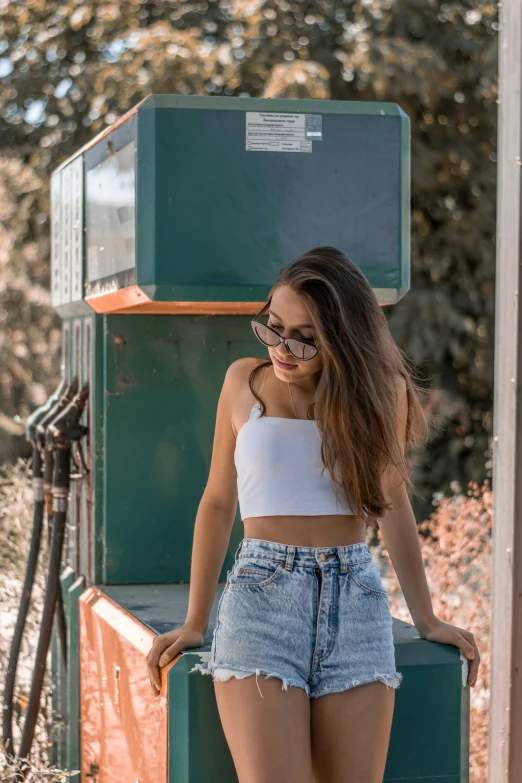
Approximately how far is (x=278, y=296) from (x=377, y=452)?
423 mm

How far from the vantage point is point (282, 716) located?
2209 millimetres

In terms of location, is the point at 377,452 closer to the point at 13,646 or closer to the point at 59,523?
the point at 59,523

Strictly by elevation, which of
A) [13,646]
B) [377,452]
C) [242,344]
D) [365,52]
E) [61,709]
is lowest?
[61,709]

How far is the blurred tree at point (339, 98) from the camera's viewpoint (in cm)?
1045

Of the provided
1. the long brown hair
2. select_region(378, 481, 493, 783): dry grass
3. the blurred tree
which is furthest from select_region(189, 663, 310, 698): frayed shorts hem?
the blurred tree

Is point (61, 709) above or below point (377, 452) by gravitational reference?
below

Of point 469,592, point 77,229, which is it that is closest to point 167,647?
point 77,229

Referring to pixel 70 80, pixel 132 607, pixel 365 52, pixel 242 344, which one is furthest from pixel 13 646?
pixel 70 80

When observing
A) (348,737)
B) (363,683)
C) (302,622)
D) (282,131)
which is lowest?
(348,737)

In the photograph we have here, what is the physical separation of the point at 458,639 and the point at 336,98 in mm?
8597

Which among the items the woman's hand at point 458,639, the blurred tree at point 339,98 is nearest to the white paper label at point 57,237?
the woman's hand at point 458,639

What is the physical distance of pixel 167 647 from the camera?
2.56m

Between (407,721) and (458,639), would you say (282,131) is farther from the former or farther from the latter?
(407,721)

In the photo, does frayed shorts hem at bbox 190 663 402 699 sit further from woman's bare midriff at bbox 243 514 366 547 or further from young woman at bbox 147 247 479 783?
woman's bare midriff at bbox 243 514 366 547
